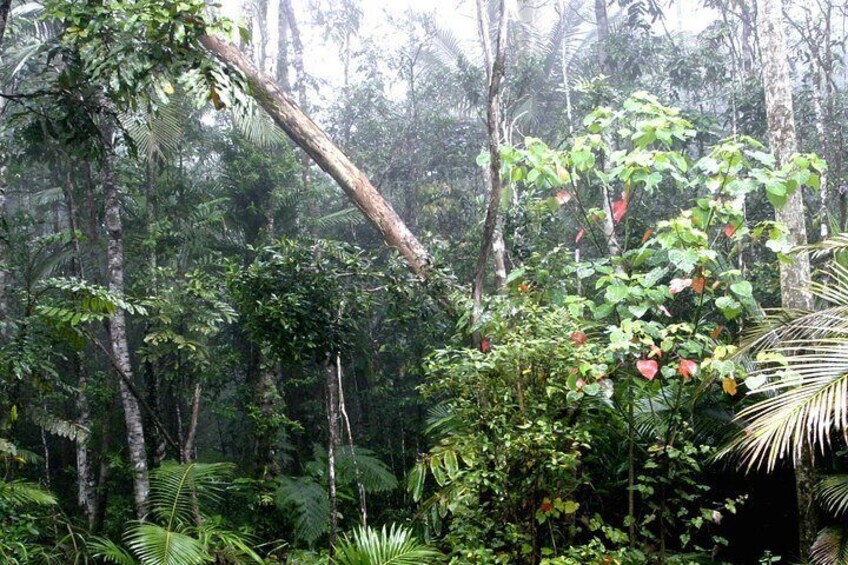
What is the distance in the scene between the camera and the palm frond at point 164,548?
412 cm

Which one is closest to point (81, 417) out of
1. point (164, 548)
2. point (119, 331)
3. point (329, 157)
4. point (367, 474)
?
point (119, 331)

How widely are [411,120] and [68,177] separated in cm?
540

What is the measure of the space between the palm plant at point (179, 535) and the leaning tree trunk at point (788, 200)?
352cm

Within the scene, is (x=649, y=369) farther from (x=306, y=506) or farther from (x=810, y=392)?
(x=306, y=506)

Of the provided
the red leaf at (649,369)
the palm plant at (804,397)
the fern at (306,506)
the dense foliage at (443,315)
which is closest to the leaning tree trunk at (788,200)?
the dense foliage at (443,315)

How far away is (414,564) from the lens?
3.79 m

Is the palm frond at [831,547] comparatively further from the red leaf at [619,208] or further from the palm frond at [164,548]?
the palm frond at [164,548]

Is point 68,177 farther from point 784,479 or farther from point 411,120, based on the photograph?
point 784,479

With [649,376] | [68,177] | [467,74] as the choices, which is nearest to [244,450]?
[68,177]

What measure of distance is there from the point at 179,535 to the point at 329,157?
3497 mm

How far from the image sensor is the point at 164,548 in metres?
4.18

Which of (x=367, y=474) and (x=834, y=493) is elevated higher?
(x=834, y=493)

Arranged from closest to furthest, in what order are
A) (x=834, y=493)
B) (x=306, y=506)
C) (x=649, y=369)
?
(x=649, y=369) < (x=834, y=493) < (x=306, y=506)

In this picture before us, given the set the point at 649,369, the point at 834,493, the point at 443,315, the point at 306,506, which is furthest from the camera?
the point at 306,506
